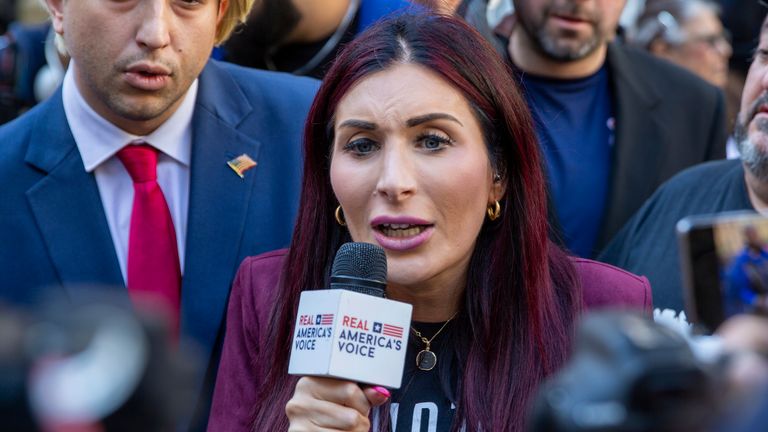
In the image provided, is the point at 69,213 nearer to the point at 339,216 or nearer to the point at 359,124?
the point at 339,216

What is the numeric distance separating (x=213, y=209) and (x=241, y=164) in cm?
21

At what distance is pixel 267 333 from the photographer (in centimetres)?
333

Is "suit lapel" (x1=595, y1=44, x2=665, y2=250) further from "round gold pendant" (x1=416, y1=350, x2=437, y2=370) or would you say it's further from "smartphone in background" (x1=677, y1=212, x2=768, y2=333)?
"smartphone in background" (x1=677, y1=212, x2=768, y2=333)

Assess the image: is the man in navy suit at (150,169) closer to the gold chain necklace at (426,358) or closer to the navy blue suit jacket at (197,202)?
the navy blue suit jacket at (197,202)

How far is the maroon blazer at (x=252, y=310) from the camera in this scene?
10.8ft

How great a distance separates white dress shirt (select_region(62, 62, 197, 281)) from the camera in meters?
3.75

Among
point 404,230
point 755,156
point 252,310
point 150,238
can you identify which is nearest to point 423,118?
point 404,230

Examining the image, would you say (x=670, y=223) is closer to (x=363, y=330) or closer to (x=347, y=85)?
(x=347, y=85)

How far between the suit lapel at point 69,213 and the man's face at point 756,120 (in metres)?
2.00

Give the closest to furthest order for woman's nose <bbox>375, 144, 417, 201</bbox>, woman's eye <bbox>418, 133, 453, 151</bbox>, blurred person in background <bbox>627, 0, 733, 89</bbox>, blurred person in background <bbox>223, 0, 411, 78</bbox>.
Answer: woman's nose <bbox>375, 144, 417, 201</bbox>
woman's eye <bbox>418, 133, 453, 151</bbox>
blurred person in background <bbox>223, 0, 411, 78</bbox>
blurred person in background <bbox>627, 0, 733, 89</bbox>

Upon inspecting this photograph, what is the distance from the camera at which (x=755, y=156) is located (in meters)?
3.81

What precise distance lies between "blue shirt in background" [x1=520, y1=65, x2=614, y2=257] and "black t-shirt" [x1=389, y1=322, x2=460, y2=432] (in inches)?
46.0

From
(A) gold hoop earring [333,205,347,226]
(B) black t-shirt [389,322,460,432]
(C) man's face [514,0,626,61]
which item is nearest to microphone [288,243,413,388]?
(B) black t-shirt [389,322,460,432]

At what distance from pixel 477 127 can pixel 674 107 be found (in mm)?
1802
